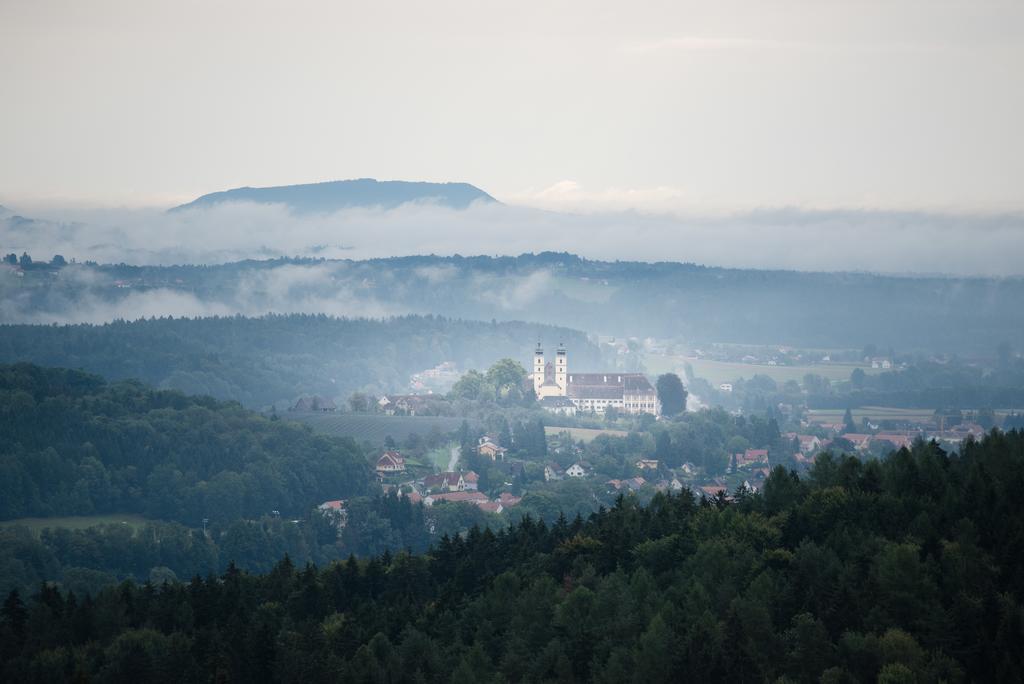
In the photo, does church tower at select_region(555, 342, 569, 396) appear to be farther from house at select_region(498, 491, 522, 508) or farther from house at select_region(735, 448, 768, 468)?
house at select_region(498, 491, 522, 508)

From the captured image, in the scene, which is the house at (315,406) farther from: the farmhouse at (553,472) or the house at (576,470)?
the house at (576,470)

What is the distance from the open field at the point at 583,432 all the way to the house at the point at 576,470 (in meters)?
18.2

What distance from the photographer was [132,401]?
13825 cm

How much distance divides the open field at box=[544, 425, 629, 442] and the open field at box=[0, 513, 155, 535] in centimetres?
5325

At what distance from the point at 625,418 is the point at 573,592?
119884 mm

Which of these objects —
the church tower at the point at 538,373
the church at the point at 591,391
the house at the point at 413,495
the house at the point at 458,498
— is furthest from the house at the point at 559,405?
the house at the point at 413,495

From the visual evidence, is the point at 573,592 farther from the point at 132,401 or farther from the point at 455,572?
the point at 132,401

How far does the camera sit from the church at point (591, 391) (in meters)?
185

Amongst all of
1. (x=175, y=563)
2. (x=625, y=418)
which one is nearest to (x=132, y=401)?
(x=175, y=563)

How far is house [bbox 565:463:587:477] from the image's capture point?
135 meters

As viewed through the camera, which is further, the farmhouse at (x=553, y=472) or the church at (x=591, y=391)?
the church at (x=591, y=391)

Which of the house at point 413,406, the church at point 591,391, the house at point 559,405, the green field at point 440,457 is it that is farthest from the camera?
the church at point 591,391

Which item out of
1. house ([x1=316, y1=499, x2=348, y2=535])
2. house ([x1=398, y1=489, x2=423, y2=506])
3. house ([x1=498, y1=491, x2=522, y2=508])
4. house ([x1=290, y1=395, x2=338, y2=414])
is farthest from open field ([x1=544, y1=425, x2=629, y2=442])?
house ([x1=316, y1=499, x2=348, y2=535])

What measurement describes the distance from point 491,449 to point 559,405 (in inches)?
1564
